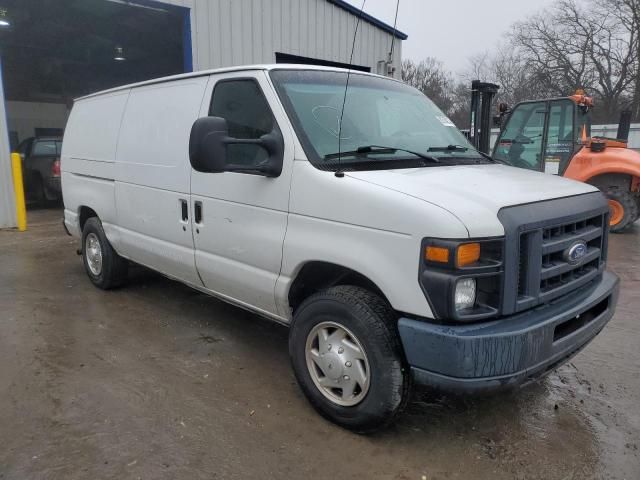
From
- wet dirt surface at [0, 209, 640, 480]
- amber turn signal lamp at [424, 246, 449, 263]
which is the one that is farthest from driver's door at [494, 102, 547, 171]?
amber turn signal lamp at [424, 246, 449, 263]

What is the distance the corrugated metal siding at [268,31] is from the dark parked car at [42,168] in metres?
4.52

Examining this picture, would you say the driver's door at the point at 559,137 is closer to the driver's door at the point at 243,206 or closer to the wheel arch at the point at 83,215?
the driver's door at the point at 243,206

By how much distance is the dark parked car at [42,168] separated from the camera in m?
12.4

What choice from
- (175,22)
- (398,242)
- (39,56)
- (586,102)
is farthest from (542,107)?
(39,56)

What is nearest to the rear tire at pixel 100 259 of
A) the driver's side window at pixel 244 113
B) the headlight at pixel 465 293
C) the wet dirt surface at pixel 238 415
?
the wet dirt surface at pixel 238 415

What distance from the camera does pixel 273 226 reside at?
337 cm

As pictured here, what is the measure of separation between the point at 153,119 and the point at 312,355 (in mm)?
2630

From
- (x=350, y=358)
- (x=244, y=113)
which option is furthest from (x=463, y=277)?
(x=244, y=113)

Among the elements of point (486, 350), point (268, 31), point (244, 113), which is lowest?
point (486, 350)

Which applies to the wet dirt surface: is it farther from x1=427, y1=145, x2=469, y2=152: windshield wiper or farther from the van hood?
x1=427, y1=145, x2=469, y2=152: windshield wiper

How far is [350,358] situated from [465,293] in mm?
778

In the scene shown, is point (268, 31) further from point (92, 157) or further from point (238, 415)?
point (238, 415)

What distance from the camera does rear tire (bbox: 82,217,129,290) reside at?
5.53 meters

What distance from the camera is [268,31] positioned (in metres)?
11.9
